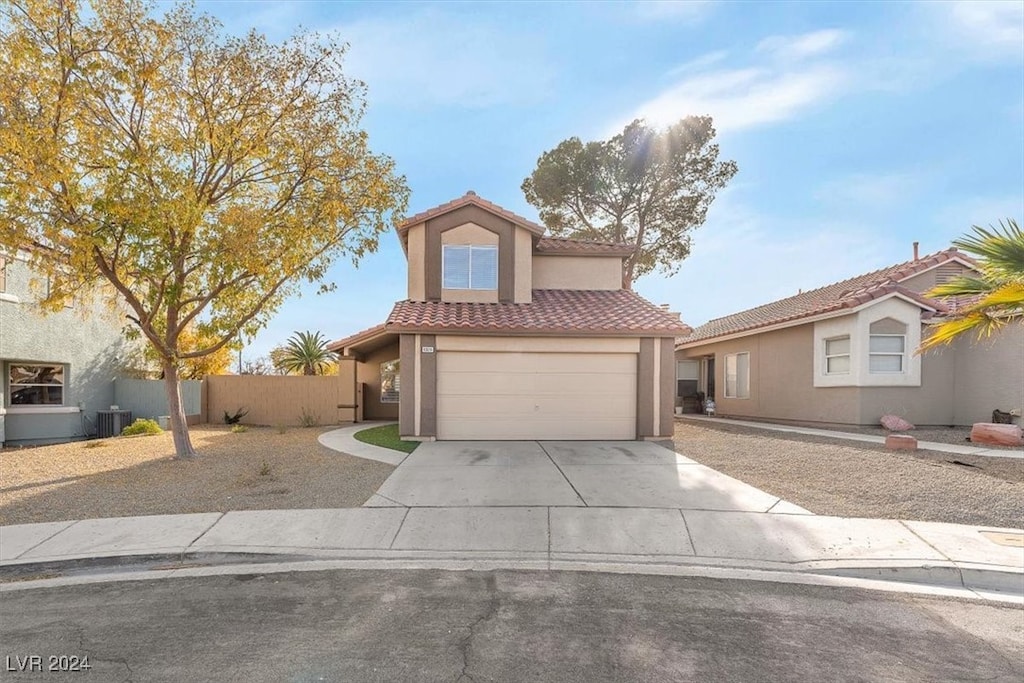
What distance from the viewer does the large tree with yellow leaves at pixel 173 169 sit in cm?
942

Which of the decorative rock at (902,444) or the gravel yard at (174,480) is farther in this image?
the decorative rock at (902,444)

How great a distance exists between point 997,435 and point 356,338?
52.6 feet

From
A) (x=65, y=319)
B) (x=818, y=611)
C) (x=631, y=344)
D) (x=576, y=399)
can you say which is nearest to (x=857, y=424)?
(x=631, y=344)

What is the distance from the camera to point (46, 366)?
1686cm

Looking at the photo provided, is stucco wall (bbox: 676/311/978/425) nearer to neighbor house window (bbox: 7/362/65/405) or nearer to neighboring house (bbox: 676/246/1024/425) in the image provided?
neighboring house (bbox: 676/246/1024/425)

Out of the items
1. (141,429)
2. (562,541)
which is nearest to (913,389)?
(562,541)

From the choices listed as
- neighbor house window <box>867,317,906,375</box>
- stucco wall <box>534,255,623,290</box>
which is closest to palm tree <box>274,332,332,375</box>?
stucco wall <box>534,255,623,290</box>

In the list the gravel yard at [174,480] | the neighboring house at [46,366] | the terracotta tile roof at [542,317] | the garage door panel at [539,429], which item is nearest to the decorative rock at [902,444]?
the terracotta tile roof at [542,317]

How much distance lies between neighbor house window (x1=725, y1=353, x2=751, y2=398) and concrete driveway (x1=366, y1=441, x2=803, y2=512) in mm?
→ 9389

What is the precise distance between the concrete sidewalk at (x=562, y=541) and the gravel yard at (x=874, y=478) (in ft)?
2.10

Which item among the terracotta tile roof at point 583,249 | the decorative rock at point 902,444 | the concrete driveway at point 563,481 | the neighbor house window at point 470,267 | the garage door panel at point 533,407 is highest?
the terracotta tile roof at point 583,249

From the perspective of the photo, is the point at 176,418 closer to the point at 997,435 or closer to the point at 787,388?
the point at 787,388

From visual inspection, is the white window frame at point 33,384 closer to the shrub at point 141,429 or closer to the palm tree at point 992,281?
the shrub at point 141,429

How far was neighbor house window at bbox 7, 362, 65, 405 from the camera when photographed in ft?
52.3
